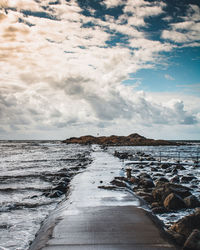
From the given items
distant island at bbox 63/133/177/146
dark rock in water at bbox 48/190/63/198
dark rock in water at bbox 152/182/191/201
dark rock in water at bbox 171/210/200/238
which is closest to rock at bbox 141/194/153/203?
dark rock in water at bbox 152/182/191/201

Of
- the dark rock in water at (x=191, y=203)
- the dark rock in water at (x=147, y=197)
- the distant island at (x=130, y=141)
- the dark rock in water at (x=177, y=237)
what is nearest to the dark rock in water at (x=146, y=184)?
the dark rock in water at (x=147, y=197)

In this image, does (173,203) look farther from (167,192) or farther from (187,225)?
(187,225)

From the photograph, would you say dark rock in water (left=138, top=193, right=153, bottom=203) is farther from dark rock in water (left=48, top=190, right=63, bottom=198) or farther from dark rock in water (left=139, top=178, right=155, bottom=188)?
dark rock in water (left=48, top=190, right=63, bottom=198)

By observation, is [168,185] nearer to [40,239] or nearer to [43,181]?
[40,239]

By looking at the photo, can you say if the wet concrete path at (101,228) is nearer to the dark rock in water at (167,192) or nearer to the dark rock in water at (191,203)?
the dark rock in water at (167,192)

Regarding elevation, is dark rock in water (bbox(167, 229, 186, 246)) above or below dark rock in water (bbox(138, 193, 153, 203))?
above

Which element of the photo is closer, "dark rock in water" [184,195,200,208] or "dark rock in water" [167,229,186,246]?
"dark rock in water" [167,229,186,246]

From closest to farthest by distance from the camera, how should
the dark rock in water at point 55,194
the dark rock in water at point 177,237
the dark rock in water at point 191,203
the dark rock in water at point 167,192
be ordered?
the dark rock in water at point 177,237
the dark rock in water at point 191,203
the dark rock in water at point 167,192
the dark rock in water at point 55,194

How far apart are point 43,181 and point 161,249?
11145mm

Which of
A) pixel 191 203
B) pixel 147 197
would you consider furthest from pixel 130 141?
pixel 191 203

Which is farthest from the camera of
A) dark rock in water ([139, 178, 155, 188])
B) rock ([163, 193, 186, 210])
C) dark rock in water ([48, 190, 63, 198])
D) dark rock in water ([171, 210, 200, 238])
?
dark rock in water ([139, 178, 155, 188])

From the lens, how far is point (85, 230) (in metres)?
5.81

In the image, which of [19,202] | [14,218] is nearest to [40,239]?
[14,218]

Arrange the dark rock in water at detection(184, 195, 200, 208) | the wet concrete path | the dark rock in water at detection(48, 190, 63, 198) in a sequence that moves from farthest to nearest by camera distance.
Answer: the dark rock in water at detection(48, 190, 63, 198) < the dark rock in water at detection(184, 195, 200, 208) < the wet concrete path
